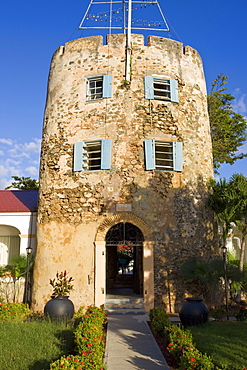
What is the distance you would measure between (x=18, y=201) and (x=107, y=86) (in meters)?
7.63

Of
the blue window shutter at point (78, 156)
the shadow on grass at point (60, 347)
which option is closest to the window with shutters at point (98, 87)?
the blue window shutter at point (78, 156)

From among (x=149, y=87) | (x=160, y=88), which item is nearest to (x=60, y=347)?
(x=149, y=87)

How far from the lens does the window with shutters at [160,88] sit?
13971mm

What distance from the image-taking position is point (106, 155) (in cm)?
1323

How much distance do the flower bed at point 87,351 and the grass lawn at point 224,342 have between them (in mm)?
2205

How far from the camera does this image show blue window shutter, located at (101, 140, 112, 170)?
13.2 meters

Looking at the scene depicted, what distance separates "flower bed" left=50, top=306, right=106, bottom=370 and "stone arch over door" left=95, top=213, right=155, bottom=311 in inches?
125

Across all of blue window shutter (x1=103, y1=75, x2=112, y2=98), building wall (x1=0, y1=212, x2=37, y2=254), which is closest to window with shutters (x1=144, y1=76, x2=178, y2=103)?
blue window shutter (x1=103, y1=75, x2=112, y2=98)

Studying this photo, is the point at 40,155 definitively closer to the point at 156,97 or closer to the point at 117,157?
the point at 117,157

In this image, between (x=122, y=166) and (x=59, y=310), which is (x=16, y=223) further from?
(x=59, y=310)

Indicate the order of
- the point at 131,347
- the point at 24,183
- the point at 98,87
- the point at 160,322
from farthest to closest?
the point at 24,183 → the point at 98,87 → the point at 160,322 → the point at 131,347

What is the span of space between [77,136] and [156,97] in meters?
3.75

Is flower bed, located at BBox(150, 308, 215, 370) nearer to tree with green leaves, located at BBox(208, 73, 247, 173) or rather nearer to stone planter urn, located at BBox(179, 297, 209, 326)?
stone planter urn, located at BBox(179, 297, 209, 326)

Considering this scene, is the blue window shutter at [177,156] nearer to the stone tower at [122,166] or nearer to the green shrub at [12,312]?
the stone tower at [122,166]
